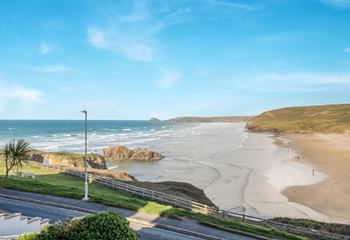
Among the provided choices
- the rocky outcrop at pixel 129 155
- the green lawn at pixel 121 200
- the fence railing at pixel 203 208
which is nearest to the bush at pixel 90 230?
the green lawn at pixel 121 200

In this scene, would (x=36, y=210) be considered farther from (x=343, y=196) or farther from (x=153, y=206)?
(x=343, y=196)

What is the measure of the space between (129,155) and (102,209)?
56912mm

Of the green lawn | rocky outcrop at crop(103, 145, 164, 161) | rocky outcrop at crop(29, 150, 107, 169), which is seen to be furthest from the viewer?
rocky outcrop at crop(103, 145, 164, 161)

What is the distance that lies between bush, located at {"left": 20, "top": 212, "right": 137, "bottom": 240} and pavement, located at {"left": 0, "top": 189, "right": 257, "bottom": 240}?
9149 mm

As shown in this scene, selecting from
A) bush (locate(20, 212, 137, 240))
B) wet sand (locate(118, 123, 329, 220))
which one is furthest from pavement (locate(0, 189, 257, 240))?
wet sand (locate(118, 123, 329, 220))

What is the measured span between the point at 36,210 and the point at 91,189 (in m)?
7.67

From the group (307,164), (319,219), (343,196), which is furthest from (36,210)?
(307,164)

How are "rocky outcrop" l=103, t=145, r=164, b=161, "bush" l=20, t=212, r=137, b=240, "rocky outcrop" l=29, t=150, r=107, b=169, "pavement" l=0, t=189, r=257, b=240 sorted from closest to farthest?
1. "bush" l=20, t=212, r=137, b=240
2. "pavement" l=0, t=189, r=257, b=240
3. "rocky outcrop" l=29, t=150, r=107, b=169
4. "rocky outcrop" l=103, t=145, r=164, b=161

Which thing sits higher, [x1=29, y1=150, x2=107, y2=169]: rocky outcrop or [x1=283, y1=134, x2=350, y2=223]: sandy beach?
[x1=29, y1=150, x2=107, y2=169]: rocky outcrop

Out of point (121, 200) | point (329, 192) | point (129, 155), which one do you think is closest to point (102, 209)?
point (121, 200)

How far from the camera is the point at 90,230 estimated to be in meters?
13.8

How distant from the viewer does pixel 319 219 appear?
37.5 meters

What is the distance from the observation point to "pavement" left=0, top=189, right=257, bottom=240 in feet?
77.2

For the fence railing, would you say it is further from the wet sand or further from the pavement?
the wet sand
